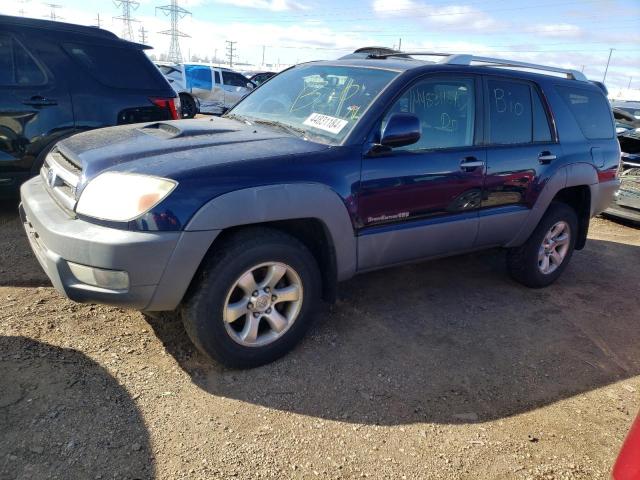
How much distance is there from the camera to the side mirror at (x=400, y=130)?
120 inches

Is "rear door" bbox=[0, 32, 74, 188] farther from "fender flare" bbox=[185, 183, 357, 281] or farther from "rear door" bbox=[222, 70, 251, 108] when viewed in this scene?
"rear door" bbox=[222, 70, 251, 108]

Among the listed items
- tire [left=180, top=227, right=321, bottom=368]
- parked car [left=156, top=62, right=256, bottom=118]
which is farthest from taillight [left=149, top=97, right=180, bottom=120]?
parked car [left=156, top=62, right=256, bottom=118]

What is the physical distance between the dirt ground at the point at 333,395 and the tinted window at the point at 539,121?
1.43 meters

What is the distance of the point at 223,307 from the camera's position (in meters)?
2.74

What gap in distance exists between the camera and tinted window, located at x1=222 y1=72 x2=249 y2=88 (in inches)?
730

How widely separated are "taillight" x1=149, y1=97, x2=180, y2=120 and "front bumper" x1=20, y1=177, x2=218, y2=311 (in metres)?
3.03

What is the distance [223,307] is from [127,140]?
3.96 feet

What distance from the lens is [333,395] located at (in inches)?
111

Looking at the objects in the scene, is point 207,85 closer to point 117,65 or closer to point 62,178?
point 117,65

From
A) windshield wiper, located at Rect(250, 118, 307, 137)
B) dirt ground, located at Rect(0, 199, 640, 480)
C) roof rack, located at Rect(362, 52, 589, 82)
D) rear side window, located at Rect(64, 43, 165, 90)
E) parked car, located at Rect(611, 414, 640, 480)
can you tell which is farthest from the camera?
rear side window, located at Rect(64, 43, 165, 90)

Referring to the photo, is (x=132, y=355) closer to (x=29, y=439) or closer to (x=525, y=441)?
(x=29, y=439)

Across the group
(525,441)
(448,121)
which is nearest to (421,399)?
(525,441)

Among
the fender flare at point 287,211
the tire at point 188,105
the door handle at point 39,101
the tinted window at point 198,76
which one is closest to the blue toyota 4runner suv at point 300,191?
the fender flare at point 287,211

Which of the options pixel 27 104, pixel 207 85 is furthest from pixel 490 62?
pixel 207 85
